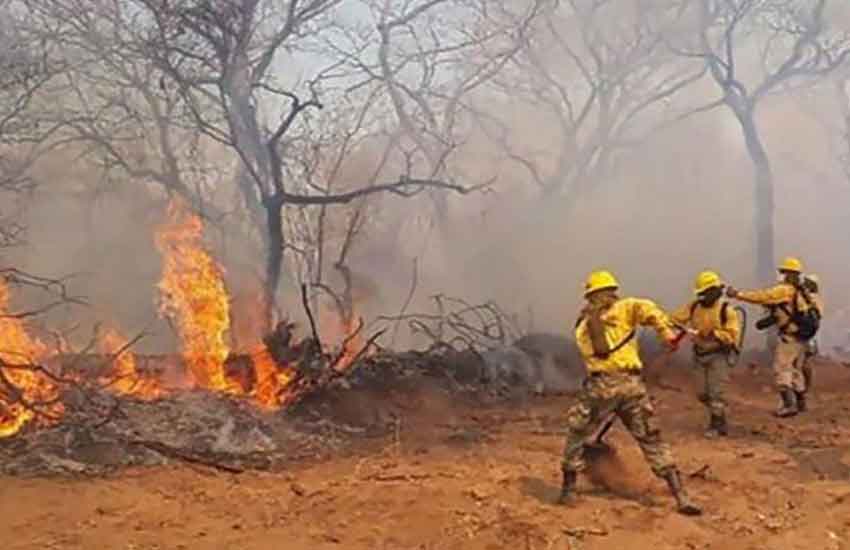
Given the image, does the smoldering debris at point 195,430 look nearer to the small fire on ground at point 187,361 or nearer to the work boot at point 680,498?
the small fire on ground at point 187,361

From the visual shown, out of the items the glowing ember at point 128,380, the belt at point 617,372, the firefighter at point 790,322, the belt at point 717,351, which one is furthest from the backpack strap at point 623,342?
the glowing ember at point 128,380

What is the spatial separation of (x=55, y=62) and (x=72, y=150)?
2815 millimetres

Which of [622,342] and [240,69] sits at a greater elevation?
[240,69]

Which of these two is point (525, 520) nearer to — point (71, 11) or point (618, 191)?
point (71, 11)

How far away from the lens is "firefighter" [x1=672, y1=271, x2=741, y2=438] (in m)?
10.8

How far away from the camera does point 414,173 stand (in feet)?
67.9

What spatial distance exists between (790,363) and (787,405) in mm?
584

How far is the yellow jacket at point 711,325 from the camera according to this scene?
424 inches

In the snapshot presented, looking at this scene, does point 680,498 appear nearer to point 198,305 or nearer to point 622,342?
point 622,342

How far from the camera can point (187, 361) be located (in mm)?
12633

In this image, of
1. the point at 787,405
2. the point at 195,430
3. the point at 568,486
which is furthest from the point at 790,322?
the point at 195,430

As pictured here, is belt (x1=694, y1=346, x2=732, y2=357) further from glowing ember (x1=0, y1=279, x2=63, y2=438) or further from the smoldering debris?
glowing ember (x1=0, y1=279, x2=63, y2=438)

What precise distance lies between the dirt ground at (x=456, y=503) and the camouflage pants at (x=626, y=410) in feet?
1.40

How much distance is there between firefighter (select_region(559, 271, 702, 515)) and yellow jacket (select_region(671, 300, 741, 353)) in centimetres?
251
